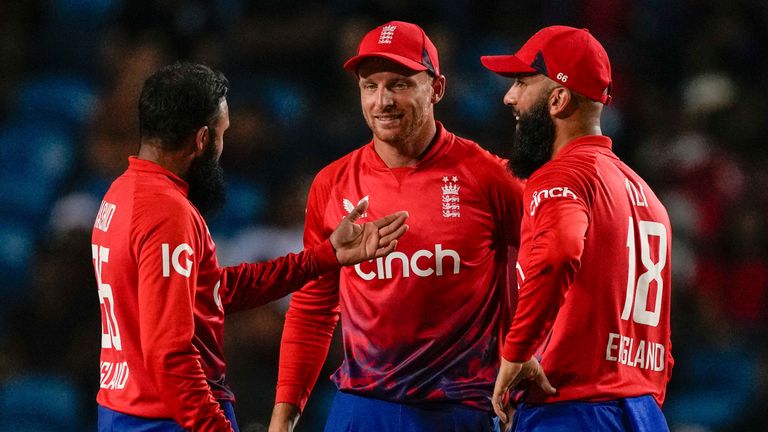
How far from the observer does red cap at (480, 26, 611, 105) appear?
3646mm

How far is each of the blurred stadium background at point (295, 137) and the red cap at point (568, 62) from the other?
2.68 metres

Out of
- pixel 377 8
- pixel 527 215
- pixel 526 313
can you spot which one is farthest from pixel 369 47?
pixel 377 8

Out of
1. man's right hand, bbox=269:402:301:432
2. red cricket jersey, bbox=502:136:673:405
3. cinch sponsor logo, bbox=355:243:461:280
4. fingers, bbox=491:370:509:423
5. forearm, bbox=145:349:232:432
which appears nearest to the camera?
forearm, bbox=145:349:232:432

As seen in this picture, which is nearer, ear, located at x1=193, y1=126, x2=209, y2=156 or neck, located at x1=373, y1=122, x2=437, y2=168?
ear, located at x1=193, y1=126, x2=209, y2=156

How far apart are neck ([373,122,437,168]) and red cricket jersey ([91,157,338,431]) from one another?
0.81 meters

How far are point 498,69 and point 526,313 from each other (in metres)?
1.00

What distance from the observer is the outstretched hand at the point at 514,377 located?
130 inches

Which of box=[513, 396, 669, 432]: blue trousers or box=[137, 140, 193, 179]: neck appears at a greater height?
box=[137, 140, 193, 179]: neck

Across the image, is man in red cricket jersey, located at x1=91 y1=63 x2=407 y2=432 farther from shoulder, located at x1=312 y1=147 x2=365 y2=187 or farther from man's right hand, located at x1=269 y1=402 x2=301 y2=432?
man's right hand, located at x1=269 y1=402 x2=301 y2=432

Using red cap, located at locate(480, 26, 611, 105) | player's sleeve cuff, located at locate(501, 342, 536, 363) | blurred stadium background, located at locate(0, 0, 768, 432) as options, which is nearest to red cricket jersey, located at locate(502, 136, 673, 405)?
player's sleeve cuff, located at locate(501, 342, 536, 363)

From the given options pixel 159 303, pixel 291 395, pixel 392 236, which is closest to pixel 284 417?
pixel 291 395

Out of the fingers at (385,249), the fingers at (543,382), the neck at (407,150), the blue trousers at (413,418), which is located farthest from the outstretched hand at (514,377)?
the neck at (407,150)

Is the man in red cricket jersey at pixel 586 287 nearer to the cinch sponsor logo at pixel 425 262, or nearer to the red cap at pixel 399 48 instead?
the cinch sponsor logo at pixel 425 262

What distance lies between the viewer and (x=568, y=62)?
366 centimetres
